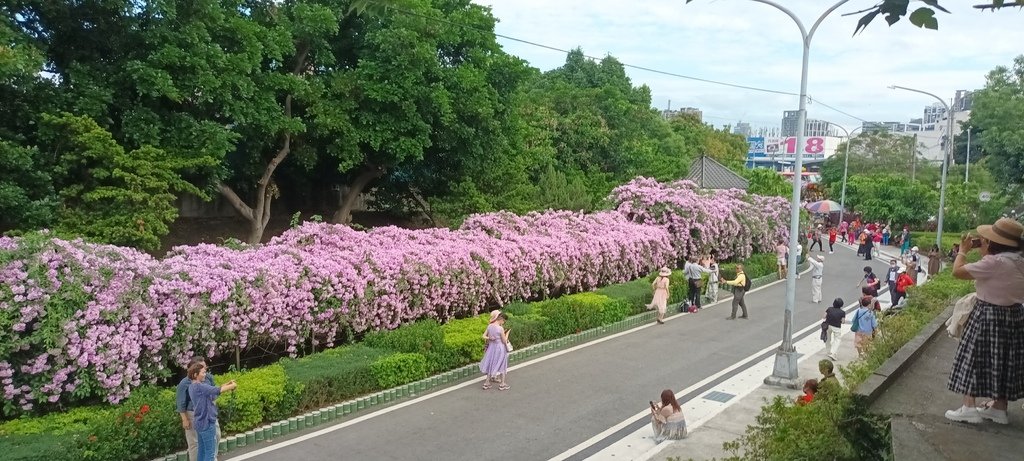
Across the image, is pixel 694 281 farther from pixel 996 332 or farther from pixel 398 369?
pixel 996 332

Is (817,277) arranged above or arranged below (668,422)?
above

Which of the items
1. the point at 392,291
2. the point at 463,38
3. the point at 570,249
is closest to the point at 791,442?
the point at 392,291

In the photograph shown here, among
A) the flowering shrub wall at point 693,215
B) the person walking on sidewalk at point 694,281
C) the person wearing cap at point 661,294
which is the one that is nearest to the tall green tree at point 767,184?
the flowering shrub wall at point 693,215

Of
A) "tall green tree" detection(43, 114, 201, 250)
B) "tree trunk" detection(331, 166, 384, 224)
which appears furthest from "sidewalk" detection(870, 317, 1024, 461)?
"tree trunk" detection(331, 166, 384, 224)

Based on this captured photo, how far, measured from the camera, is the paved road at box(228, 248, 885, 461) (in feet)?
31.2

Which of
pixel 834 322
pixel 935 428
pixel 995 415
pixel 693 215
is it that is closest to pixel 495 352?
pixel 834 322

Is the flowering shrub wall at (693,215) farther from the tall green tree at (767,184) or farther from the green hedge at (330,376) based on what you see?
the green hedge at (330,376)

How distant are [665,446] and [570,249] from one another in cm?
950

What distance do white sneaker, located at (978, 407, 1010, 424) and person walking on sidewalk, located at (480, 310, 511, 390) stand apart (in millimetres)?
7677

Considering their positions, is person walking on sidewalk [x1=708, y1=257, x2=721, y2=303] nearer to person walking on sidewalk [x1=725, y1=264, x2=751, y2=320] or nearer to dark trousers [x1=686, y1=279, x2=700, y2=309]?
dark trousers [x1=686, y1=279, x2=700, y2=309]

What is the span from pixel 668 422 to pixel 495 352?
11.2 ft

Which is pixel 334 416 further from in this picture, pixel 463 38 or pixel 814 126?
pixel 814 126

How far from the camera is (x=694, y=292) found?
2038cm

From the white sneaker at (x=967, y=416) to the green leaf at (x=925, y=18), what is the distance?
10.1ft
